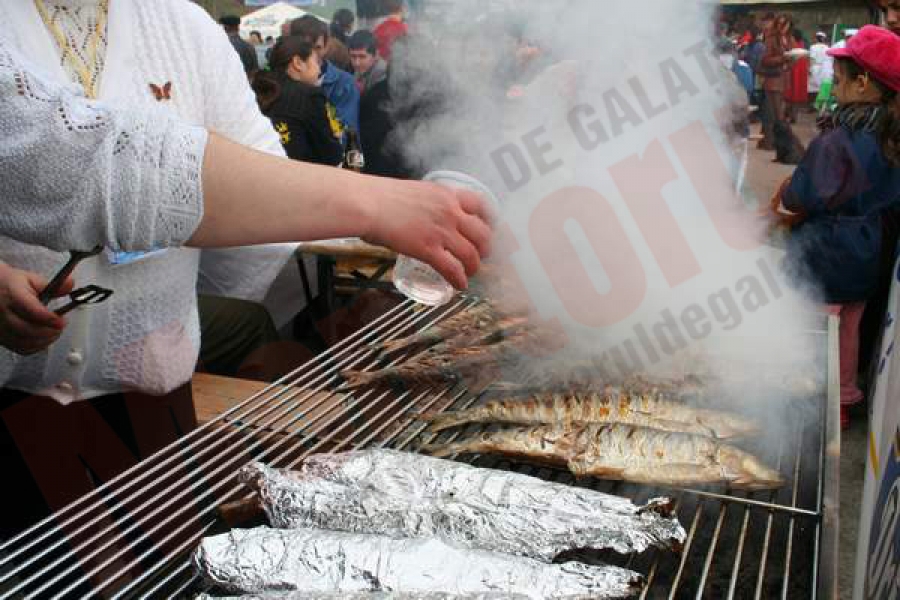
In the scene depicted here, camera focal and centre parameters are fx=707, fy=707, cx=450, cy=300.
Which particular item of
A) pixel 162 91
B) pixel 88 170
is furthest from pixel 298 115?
pixel 88 170

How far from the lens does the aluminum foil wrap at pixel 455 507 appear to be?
1.73 m

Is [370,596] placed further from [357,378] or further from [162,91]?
[162,91]

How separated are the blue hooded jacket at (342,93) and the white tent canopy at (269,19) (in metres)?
6.19

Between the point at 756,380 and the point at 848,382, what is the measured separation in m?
3.07

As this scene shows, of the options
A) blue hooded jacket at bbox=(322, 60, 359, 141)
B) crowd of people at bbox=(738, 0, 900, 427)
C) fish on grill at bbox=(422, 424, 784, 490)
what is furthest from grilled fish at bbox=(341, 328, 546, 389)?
blue hooded jacket at bbox=(322, 60, 359, 141)

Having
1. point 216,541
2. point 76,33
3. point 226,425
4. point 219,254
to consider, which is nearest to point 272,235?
point 216,541

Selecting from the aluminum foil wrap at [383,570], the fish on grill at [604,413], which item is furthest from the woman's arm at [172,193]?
the fish on grill at [604,413]

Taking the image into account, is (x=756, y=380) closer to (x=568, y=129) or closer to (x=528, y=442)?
(x=528, y=442)

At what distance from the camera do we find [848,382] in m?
5.06

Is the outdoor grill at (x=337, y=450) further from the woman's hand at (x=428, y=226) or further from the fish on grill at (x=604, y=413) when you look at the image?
the woman's hand at (x=428, y=226)

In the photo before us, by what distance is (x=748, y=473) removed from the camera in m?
2.02

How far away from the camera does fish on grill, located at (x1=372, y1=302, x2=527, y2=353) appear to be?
2.86 metres

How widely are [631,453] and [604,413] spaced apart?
312 mm

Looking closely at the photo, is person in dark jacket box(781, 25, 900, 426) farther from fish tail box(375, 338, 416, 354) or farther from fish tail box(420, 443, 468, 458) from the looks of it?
fish tail box(420, 443, 468, 458)
